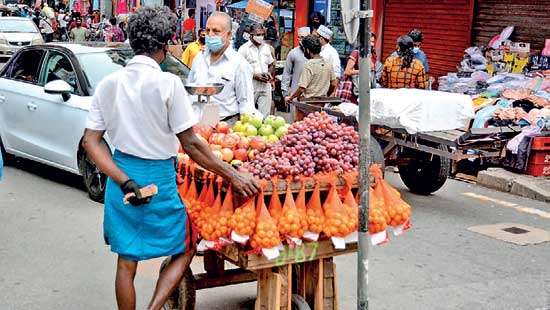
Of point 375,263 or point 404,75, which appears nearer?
point 375,263

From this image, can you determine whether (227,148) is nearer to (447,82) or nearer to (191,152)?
(191,152)

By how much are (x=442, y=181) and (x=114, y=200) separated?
5.55 meters

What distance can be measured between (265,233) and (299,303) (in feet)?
2.13

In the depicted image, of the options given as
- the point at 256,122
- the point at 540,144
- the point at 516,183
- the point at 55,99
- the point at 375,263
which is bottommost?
the point at 375,263

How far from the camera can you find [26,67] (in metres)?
9.40

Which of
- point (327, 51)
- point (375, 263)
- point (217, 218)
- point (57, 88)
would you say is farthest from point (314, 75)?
point (217, 218)

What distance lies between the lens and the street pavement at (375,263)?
5480 mm

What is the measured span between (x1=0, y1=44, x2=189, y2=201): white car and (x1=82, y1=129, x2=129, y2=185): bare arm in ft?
13.4

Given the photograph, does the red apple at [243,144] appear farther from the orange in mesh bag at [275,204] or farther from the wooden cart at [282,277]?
the wooden cart at [282,277]

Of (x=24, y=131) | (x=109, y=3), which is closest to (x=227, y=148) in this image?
(x=24, y=131)

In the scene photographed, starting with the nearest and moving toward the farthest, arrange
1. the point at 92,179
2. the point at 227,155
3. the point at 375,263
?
the point at 227,155 → the point at 375,263 → the point at 92,179

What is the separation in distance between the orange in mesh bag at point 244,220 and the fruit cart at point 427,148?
3.84 metres

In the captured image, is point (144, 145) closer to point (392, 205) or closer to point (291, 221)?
point (291, 221)

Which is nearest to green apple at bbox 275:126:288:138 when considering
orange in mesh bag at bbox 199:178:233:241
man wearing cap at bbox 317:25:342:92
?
orange in mesh bag at bbox 199:178:233:241
